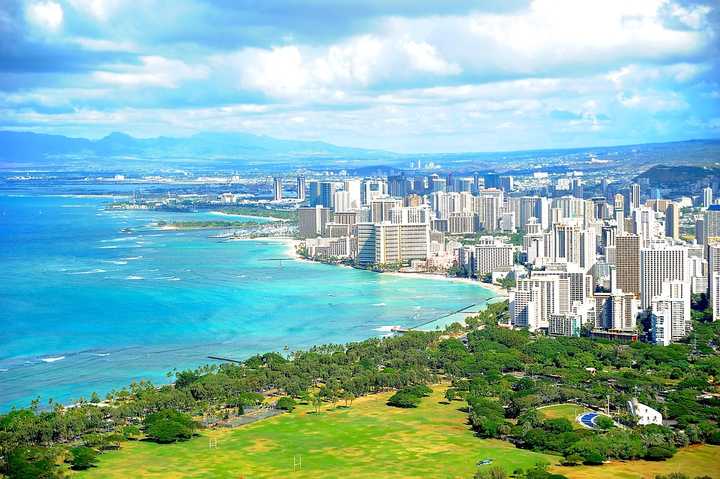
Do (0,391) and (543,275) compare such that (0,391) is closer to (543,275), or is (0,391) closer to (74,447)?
(74,447)

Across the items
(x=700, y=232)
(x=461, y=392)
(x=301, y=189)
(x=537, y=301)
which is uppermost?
(x=301, y=189)

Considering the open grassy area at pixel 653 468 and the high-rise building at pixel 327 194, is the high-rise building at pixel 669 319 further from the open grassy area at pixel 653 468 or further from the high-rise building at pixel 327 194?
the high-rise building at pixel 327 194

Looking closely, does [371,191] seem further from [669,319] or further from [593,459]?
[593,459]

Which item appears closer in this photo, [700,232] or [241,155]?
[700,232]

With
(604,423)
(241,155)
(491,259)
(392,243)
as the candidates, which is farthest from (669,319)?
(241,155)

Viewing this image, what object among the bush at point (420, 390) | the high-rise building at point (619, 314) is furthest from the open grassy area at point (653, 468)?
the high-rise building at point (619, 314)

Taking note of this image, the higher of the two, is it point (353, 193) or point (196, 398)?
point (353, 193)

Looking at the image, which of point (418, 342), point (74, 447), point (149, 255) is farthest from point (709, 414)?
point (149, 255)

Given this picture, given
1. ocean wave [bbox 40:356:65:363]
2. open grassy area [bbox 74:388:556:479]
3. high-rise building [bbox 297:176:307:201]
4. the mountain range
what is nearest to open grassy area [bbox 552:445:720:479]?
open grassy area [bbox 74:388:556:479]
